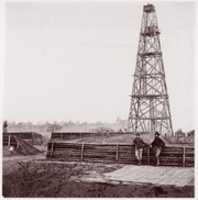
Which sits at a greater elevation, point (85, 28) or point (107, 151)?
point (85, 28)

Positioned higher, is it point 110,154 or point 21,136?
point 21,136

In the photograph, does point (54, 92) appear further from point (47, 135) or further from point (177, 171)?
point (177, 171)

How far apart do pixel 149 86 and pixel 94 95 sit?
0.45 metres

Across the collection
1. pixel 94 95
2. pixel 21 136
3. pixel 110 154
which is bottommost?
pixel 110 154

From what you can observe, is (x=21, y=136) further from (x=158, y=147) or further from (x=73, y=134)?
(x=158, y=147)

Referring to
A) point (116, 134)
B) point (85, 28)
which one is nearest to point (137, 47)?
point (85, 28)

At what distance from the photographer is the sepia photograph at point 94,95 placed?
3.03 m

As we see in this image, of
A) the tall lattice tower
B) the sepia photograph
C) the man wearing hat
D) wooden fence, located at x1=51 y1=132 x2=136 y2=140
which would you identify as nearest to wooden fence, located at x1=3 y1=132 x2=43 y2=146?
the sepia photograph

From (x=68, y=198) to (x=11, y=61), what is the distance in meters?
1.20

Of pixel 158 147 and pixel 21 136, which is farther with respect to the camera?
pixel 21 136

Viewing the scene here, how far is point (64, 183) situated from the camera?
3047 mm

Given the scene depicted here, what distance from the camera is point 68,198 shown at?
3.03m

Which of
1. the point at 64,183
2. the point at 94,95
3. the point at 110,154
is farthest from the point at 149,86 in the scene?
the point at 64,183

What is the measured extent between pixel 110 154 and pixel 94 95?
0.50 meters
